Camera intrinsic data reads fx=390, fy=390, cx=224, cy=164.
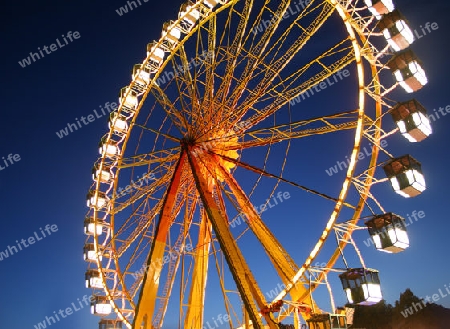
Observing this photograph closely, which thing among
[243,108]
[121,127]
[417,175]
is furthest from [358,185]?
[121,127]

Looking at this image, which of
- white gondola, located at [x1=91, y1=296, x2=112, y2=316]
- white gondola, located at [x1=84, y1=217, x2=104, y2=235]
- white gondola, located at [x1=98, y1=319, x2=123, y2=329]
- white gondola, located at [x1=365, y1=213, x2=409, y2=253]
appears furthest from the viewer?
white gondola, located at [x1=98, y1=319, x2=123, y2=329]

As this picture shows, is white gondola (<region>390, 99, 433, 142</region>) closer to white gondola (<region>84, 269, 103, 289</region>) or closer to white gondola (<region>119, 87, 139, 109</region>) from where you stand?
white gondola (<region>119, 87, 139, 109</region>)

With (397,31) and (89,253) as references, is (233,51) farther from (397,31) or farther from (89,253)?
(89,253)

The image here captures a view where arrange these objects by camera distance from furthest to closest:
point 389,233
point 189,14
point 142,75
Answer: point 142,75, point 189,14, point 389,233

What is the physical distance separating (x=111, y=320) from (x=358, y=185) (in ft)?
39.5

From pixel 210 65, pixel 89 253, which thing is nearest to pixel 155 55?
pixel 210 65

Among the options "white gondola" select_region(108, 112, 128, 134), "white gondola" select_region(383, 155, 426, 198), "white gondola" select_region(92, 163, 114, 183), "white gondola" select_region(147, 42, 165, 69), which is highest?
"white gondola" select_region(147, 42, 165, 69)

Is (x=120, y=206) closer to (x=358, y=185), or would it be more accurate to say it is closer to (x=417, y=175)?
(x=358, y=185)

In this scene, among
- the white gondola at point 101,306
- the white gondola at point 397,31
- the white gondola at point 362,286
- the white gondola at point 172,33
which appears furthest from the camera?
the white gondola at point 101,306

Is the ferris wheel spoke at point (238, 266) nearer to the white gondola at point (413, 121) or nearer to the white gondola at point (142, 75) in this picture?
the white gondola at point (413, 121)

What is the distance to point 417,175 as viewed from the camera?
970 cm

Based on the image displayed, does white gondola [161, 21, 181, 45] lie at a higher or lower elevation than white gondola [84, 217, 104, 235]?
higher

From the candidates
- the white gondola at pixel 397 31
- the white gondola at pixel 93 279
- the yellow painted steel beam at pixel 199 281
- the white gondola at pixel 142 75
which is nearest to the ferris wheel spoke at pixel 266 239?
the yellow painted steel beam at pixel 199 281

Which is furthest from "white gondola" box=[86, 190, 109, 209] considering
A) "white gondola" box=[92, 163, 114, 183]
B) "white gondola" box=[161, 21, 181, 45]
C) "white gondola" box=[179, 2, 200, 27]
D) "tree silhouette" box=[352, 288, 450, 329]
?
"tree silhouette" box=[352, 288, 450, 329]
